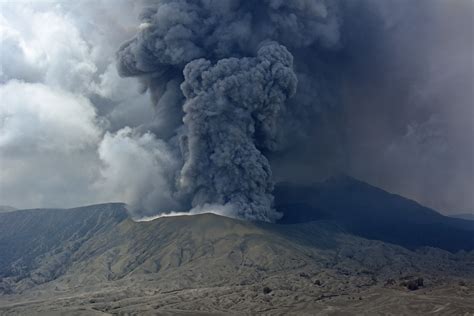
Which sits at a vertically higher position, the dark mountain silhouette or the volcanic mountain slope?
the dark mountain silhouette

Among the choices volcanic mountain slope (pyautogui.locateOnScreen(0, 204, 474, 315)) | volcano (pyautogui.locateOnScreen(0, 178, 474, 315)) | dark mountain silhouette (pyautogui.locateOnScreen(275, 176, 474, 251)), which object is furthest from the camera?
dark mountain silhouette (pyautogui.locateOnScreen(275, 176, 474, 251))

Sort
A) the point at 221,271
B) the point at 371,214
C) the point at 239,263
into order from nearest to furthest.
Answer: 1. the point at 221,271
2. the point at 239,263
3. the point at 371,214

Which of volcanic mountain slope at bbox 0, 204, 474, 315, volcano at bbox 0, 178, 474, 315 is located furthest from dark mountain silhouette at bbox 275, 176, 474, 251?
volcanic mountain slope at bbox 0, 204, 474, 315

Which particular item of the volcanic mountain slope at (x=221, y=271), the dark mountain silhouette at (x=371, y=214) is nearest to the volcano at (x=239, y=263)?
the volcanic mountain slope at (x=221, y=271)

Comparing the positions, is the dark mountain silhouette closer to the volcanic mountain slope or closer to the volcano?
the volcano

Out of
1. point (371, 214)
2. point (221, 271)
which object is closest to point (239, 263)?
point (221, 271)

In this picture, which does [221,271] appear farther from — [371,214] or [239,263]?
[371,214]
